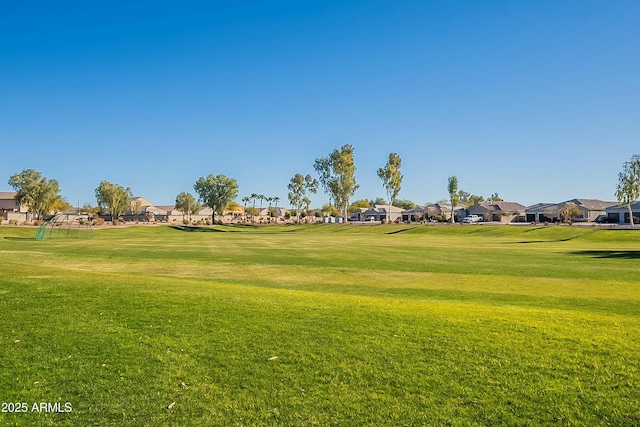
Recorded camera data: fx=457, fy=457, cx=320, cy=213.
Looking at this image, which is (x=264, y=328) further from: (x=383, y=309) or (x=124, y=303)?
(x=124, y=303)

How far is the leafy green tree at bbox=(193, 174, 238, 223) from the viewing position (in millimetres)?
139125

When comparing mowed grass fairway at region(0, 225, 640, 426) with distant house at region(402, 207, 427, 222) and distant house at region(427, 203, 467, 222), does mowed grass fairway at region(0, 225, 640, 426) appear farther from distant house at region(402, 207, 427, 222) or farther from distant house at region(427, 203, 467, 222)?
distant house at region(402, 207, 427, 222)

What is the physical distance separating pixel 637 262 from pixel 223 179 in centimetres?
12346

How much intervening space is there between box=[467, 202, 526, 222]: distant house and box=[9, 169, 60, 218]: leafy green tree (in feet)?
378

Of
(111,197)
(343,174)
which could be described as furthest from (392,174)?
(111,197)

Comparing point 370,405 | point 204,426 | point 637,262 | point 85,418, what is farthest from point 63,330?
point 637,262

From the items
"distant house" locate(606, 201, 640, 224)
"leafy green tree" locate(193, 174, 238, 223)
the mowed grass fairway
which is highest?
"leafy green tree" locate(193, 174, 238, 223)

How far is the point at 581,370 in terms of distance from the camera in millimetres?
7043

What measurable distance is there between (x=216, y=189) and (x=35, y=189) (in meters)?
47.5

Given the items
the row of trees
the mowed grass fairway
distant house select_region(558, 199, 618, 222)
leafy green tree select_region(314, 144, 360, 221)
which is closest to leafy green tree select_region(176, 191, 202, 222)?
the row of trees

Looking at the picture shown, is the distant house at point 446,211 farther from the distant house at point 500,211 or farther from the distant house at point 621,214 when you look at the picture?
the distant house at point 621,214

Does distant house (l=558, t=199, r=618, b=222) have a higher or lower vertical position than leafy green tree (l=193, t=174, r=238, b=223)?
lower

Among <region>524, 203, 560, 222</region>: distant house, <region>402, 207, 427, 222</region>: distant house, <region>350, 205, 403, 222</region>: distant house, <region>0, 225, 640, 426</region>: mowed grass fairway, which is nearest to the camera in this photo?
<region>0, 225, 640, 426</region>: mowed grass fairway

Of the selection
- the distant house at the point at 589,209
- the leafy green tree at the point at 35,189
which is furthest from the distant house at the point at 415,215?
the leafy green tree at the point at 35,189
